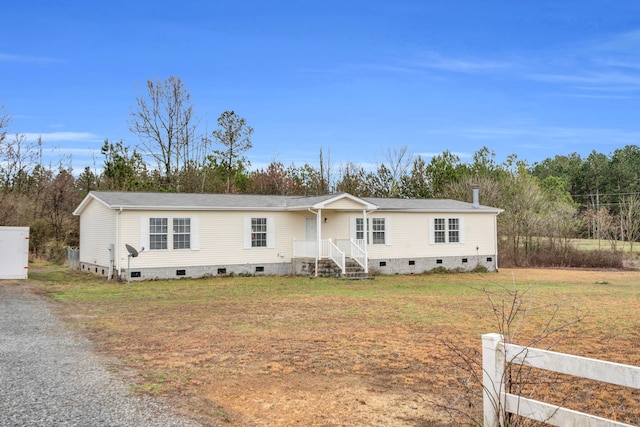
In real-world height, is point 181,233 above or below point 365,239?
above

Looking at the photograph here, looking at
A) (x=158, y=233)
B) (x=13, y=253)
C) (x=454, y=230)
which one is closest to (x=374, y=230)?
(x=454, y=230)

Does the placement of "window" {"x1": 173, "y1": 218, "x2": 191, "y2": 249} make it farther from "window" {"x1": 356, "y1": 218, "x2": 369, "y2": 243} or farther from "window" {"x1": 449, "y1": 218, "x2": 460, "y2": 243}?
"window" {"x1": 449, "y1": 218, "x2": 460, "y2": 243}

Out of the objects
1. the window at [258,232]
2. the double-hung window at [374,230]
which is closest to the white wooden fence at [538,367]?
the window at [258,232]

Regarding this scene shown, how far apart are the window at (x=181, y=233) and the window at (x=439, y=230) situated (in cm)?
1112

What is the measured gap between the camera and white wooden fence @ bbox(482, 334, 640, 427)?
339cm

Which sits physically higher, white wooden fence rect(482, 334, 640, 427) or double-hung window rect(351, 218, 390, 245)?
double-hung window rect(351, 218, 390, 245)

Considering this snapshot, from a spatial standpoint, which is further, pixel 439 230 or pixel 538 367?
pixel 439 230

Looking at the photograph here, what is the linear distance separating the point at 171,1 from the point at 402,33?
7.65 metres

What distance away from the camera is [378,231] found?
2373 cm

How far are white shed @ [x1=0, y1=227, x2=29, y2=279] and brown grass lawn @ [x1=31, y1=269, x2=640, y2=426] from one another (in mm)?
3407

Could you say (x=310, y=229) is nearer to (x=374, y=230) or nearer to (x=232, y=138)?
(x=374, y=230)

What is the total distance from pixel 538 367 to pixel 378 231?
1992 centimetres

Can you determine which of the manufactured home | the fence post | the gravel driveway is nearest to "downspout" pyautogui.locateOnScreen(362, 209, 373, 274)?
the manufactured home

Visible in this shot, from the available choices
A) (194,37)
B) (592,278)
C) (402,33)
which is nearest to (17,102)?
(194,37)
